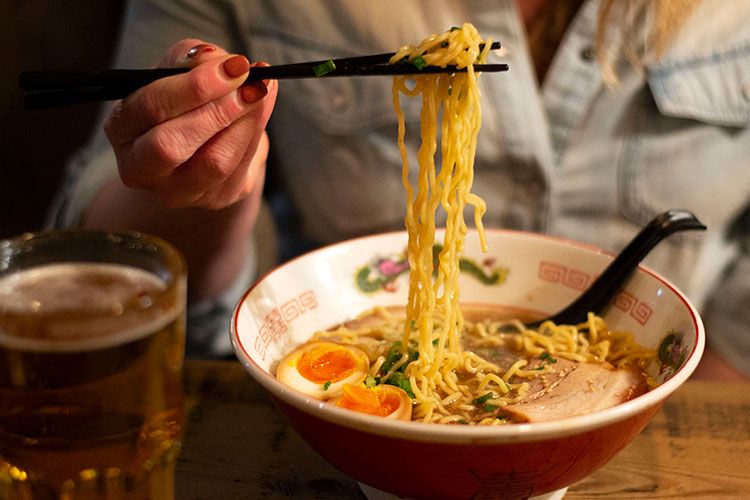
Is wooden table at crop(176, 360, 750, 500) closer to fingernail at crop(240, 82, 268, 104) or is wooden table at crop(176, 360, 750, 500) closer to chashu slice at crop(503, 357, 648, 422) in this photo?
chashu slice at crop(503, 357, 648, 422)

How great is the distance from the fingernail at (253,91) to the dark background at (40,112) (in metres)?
2.17

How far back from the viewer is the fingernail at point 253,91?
3.45ft

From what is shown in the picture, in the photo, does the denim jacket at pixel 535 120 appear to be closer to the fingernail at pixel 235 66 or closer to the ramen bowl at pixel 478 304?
the ramen bowl at pixel 478 304

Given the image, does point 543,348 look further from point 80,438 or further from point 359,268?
point 80,438

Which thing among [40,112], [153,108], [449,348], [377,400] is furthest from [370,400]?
[40,112]

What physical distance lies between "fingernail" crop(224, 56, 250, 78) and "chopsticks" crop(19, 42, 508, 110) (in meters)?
0.04

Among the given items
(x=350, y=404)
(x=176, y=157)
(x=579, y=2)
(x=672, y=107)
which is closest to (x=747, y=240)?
(x=672, y=107)

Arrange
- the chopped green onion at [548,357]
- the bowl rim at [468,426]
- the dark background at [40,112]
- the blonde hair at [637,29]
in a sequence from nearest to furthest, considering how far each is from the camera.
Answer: the bowl rim at [468,426]
the chopped green onion at [548,357]
the blonde hair at [637,29]
the dark background at [40,112]

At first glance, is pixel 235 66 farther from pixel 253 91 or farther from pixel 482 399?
pixel 482 399

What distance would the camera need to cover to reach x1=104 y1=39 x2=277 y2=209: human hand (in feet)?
3.33

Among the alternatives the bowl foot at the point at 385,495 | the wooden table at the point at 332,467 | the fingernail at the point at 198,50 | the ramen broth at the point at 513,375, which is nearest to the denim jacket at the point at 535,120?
the ramen broth at the point at 513,375

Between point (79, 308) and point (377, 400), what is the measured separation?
0.54 metres

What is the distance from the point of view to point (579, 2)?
2.02m

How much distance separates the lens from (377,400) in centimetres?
107
